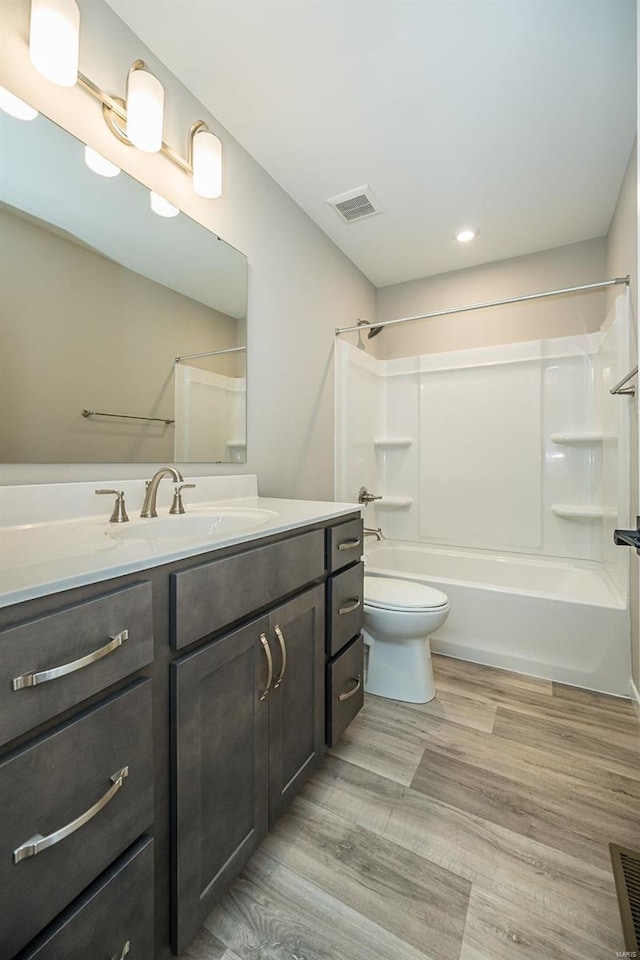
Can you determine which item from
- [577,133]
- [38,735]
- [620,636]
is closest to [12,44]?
[38,735]

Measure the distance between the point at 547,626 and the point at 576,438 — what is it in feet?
3.84

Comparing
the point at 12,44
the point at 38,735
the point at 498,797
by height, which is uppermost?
the point at 12,44

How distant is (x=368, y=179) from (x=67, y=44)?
4.37 ft

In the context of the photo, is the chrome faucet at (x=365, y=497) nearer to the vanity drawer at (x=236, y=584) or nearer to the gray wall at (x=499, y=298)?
the gray wall at (x=499, y=298)

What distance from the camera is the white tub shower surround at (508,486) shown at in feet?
6.40

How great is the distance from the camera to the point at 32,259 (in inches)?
41.2

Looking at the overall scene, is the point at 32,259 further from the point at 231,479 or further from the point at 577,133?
the point at 577,133

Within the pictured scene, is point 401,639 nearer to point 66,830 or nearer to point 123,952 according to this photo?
point 123,952

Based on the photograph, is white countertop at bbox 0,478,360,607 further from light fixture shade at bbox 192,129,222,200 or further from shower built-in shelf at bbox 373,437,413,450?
shower built-in shelf at bbox 373,437,413,450

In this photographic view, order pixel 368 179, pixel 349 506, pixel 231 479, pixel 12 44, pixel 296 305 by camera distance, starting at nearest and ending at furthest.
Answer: pixel 12 44
pixel 349 506
pixel 231 479
pixel 368 179
pixel 296 305

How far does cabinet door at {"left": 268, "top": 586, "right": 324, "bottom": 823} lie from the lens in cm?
102

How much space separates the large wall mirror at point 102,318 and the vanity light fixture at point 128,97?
12 cm

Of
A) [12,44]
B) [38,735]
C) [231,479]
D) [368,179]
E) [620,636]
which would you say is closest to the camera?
[38,735]

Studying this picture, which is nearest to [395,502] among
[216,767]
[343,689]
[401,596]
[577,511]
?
[577,511]
